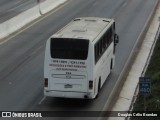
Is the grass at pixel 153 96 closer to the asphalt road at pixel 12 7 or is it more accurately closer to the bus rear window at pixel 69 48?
the bus rear window at pixel 69 48

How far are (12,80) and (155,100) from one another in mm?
8616

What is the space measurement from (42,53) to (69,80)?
1113 cm

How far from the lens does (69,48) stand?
894 inches

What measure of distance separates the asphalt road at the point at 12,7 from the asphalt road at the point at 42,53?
12.5ft

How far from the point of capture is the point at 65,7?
177 feet

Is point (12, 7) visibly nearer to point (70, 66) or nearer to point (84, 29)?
point (84, 29)

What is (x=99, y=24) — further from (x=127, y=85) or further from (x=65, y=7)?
(x=65, y=7)

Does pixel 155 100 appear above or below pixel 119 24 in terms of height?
above

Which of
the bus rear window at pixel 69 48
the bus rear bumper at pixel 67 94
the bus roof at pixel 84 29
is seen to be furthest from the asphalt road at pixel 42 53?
the bus roof at pixel 84 29

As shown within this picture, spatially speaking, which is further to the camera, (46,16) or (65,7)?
(65,7)

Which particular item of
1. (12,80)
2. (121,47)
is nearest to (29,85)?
(12,80)

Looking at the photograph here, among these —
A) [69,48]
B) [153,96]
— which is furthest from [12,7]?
[153,96]

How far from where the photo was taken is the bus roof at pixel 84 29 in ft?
76.1

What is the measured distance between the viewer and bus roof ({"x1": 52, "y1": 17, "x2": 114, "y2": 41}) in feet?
76.1
